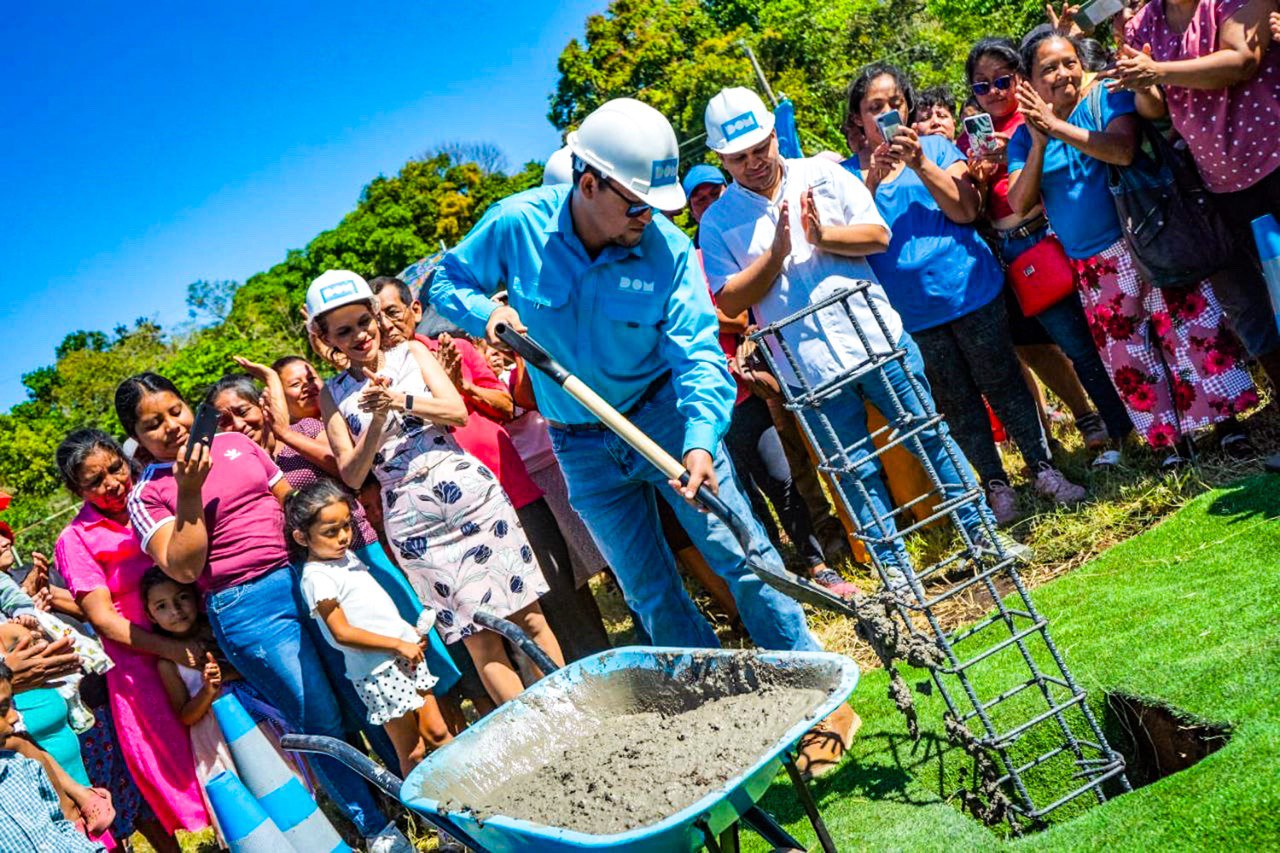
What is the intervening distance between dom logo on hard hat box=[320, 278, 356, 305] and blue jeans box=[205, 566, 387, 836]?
1.22 m

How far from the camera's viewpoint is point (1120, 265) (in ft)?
17.5

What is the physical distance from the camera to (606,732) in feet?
11.1

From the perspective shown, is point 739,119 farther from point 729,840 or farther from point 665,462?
point 729,840

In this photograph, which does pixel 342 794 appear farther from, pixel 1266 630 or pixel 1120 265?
pixel 1120 265

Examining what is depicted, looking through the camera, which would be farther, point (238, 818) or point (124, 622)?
point (124, 622)

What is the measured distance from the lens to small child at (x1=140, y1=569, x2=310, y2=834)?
5121 millimetres

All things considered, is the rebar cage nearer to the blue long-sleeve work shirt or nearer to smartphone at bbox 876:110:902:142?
the blue long-sleeve work shirt

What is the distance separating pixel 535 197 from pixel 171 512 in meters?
2.09

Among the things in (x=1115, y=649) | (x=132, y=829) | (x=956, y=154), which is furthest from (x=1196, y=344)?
(x=132, y=829)

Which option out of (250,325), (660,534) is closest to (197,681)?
(660,534)

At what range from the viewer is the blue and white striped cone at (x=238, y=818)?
340cm

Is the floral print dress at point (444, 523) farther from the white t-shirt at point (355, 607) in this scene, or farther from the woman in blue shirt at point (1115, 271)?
the woman in blue shirt at point (1115, 271)

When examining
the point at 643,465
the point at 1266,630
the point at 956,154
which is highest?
the point at 956,154

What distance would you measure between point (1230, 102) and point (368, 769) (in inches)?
165
